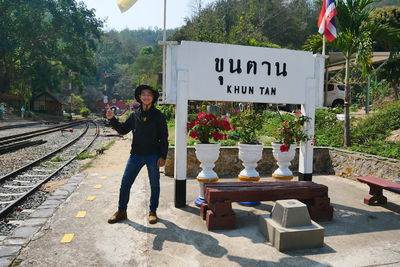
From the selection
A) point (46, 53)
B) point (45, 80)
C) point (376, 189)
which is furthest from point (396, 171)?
point (45, 80)

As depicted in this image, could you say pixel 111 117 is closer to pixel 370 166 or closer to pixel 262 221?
pixel 262 221

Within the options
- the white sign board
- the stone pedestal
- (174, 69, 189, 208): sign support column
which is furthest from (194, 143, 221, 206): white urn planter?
the stone pedestal

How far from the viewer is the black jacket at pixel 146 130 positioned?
425cm

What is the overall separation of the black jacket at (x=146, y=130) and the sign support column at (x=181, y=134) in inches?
15.4

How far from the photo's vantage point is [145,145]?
167 inches

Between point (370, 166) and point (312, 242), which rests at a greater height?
point (370, 166)

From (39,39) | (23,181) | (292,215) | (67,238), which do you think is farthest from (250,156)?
(39,39)

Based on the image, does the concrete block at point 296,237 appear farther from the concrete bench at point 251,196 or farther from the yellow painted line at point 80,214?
the yellow painted line at point 80,214

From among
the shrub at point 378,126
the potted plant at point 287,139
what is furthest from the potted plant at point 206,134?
the shrub at point 378,126

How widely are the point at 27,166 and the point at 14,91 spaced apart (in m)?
41.3

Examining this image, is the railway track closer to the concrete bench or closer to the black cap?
the black cap

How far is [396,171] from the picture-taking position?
240 inches

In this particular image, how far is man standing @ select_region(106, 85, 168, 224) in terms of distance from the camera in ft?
13.9

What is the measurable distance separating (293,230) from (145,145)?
6.89 ft
